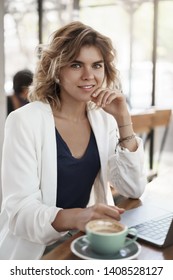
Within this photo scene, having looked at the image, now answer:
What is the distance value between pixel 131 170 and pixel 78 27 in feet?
1.77

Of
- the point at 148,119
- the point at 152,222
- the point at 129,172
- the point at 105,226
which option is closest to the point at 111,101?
the point at 129,172

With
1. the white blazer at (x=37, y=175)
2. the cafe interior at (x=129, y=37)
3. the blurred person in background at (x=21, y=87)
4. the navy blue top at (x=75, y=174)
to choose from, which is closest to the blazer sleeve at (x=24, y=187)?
the white blazer at (x=37, y=175)

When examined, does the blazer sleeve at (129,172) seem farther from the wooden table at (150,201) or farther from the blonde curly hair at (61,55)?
the blonde curly hair at (61,55)

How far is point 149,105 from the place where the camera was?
478cm

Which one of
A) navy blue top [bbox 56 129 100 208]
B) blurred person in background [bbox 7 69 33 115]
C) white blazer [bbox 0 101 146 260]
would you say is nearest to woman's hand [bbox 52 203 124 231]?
white blazer [bbox 0 101 146 260]

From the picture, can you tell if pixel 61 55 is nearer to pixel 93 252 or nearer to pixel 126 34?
pixel 93 252

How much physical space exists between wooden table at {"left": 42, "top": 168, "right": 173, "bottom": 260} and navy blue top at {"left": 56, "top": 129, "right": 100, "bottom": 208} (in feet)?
0.48

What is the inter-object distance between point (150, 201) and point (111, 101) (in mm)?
404

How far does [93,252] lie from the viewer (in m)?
0.82

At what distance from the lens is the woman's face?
54.2 inches

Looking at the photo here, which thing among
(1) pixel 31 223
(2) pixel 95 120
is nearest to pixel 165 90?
(2) pixel 95 120

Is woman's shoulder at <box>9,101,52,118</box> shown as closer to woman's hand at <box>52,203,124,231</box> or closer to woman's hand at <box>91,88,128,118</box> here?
woman's hand at <box>91,88,128,118</box>
